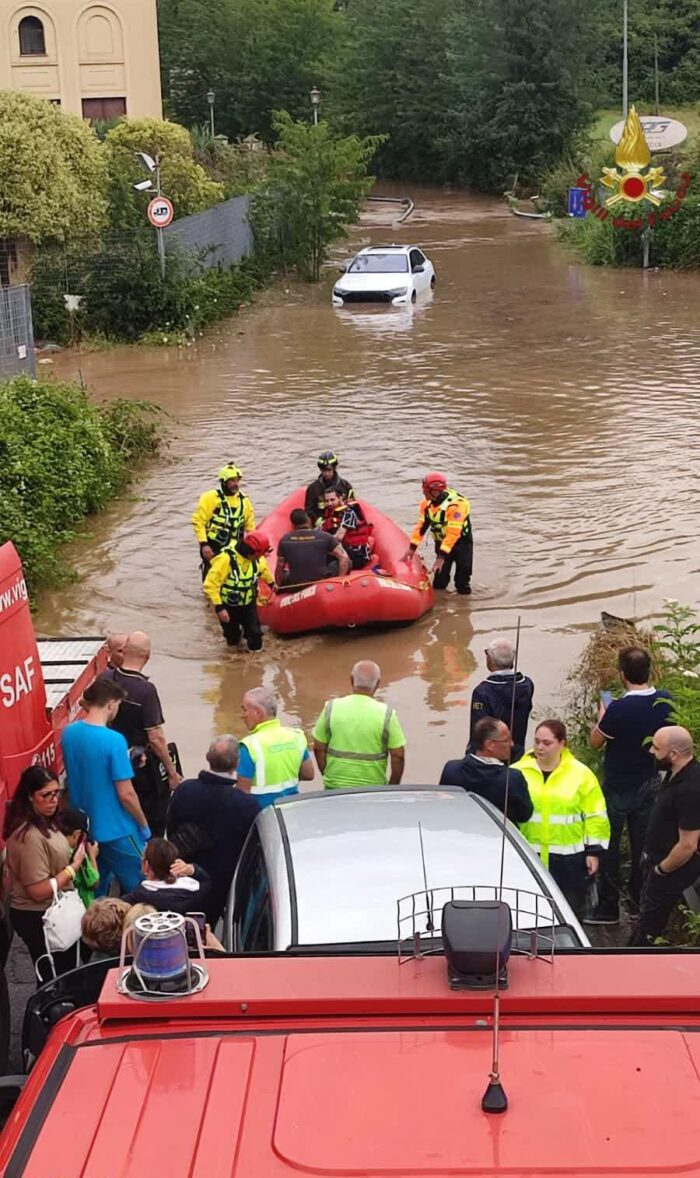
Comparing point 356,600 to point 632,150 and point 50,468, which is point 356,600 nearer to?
point 50,468

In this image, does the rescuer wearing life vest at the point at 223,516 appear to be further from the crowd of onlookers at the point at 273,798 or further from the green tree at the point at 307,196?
the green tree at the point at 307,196

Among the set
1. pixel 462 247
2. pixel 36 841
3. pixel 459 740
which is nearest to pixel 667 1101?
pixel 36 841

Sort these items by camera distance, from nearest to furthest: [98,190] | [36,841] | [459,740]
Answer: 1. [36,841]
2. [459,740]
3. [98,190]

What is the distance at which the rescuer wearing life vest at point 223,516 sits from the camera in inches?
492

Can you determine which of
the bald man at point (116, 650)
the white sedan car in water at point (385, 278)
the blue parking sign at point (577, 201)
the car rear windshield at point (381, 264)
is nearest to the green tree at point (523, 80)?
the blue parking sign at point (577, 201)

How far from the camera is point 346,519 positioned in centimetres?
1391

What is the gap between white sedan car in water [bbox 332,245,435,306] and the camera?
31.0 meters

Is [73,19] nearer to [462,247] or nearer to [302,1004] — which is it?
[462,247]

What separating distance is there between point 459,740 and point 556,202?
37727mm

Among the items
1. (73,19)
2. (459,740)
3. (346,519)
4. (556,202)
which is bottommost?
(459,740)

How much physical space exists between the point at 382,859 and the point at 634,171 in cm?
3311

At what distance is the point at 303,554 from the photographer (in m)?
13.0

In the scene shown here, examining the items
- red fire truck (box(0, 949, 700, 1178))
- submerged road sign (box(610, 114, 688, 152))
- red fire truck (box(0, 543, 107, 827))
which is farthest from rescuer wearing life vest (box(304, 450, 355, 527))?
submerged road sign (box(610, 114, 688, 152))

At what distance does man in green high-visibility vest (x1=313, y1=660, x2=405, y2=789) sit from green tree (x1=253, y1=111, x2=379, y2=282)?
27.9 m
